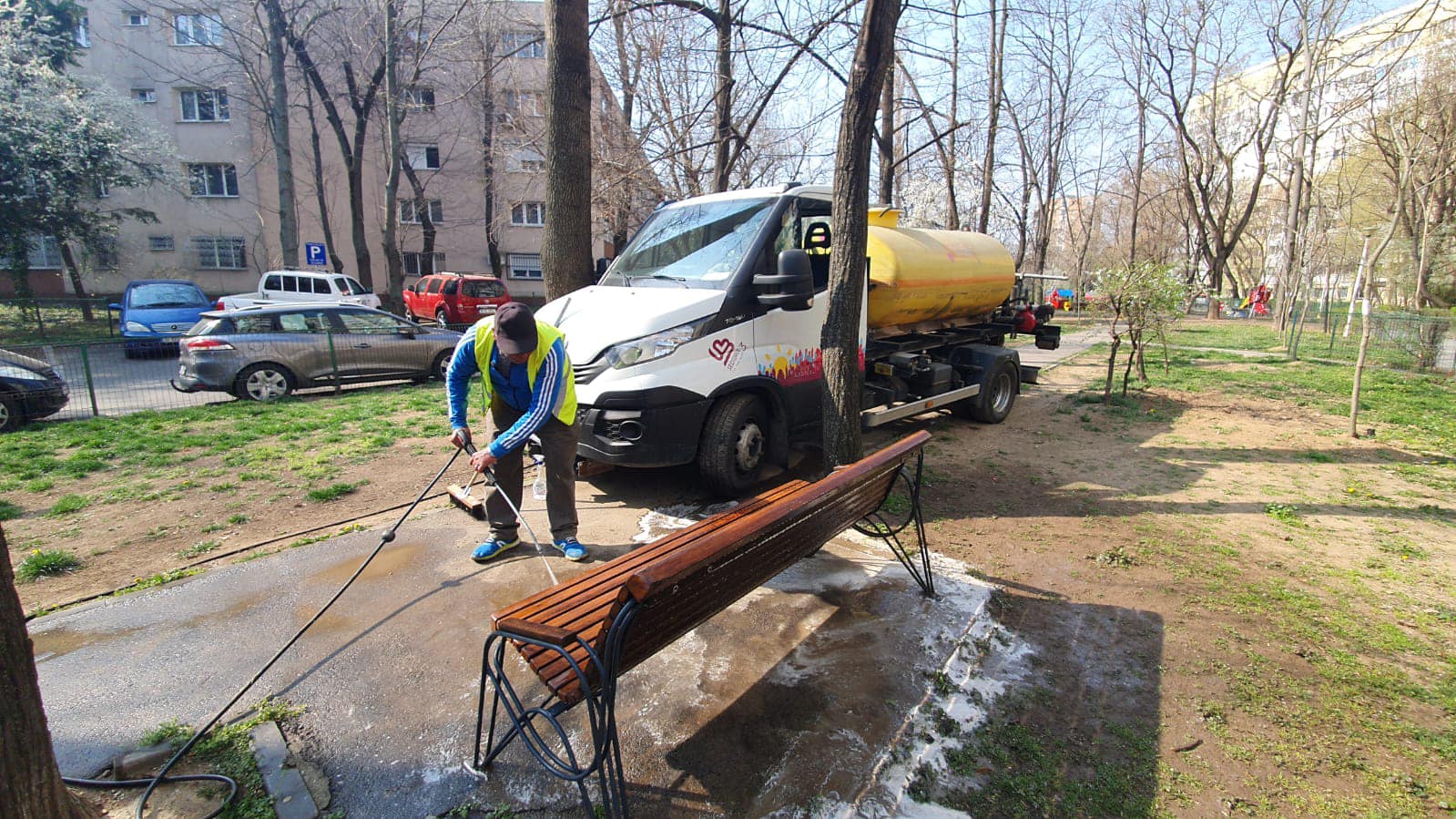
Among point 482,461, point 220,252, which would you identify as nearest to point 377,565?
point 482,461

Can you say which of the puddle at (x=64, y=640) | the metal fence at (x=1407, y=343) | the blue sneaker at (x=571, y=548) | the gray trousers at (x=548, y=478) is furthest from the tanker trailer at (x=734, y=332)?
the metal fence at (x=1407, y=343)

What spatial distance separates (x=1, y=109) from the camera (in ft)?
62.0

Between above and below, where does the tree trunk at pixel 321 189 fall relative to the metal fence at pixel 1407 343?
above

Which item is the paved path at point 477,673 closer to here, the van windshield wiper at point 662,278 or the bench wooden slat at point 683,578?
the bench wooden slat at point 683,578

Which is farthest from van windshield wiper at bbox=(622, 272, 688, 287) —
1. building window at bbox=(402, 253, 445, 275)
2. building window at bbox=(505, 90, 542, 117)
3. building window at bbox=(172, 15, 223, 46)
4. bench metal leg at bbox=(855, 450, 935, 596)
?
building window at bbox=(402, 253, 445, 275)

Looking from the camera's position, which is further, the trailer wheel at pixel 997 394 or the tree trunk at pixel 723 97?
the tree trunk at pixel 723 97

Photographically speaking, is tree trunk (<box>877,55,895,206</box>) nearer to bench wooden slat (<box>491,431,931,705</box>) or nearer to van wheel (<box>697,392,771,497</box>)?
van wheel (<box>697,392,771,497</box>)

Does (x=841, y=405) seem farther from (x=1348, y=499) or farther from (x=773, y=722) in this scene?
(x=1348, y=499)

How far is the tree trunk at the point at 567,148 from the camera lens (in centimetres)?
678

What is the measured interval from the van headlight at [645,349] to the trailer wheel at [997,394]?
5122mm

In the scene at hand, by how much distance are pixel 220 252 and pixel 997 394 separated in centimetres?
3447

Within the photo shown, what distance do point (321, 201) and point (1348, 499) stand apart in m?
33.4

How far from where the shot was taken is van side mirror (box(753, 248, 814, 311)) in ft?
16.2

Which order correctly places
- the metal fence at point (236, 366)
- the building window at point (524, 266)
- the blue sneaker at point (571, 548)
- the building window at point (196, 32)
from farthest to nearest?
the building window at point (524, 266) < the building window at point (196, 32) < the metal fence at point (236, 366) < the blue sneaker at point (571, 548)
